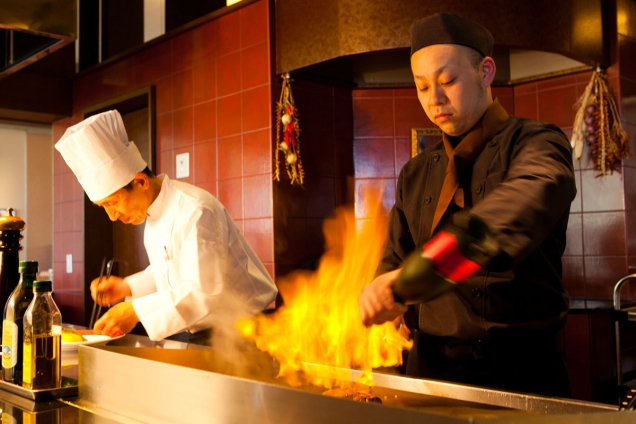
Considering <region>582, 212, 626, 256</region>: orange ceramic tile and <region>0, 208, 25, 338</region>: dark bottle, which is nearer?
<region>0, 208, 25, 338</region>: dark bottle

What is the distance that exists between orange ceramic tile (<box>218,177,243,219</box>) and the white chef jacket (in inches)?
68.1

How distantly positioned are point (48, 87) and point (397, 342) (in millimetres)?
5920

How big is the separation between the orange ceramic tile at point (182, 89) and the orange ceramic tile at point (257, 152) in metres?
0.85

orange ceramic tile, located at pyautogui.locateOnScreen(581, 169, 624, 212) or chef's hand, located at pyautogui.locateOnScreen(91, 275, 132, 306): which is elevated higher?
orange ceramic tile, located at pyautogui.locateOnScreen(581, 169, 624, 212)

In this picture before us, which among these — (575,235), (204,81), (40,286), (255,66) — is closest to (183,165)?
(204,81)

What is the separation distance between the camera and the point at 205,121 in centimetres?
498

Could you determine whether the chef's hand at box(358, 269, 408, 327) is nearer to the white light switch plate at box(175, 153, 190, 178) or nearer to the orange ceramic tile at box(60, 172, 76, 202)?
the white light switch plate at box(175, 153, 190, 178)

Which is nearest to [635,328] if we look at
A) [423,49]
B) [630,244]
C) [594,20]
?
[630,244]

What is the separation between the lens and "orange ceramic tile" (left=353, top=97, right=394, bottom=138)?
499 centimetres

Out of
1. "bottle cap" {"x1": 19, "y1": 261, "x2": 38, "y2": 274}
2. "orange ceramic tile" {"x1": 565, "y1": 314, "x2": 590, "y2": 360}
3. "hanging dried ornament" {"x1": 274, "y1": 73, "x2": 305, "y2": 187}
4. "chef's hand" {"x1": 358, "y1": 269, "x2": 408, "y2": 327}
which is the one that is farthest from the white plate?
"orange ceramic tile" {"x1": 565, "y1": 314, "x2": 590, "y2": 360}

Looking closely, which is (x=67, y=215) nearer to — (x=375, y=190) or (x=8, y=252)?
(x=375, y=190)

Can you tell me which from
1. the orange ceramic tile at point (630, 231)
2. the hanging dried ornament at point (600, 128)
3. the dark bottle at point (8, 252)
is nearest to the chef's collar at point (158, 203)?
the dark bottle at point (8, 252)

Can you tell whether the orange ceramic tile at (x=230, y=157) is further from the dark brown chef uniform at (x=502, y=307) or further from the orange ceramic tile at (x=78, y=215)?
the dark brown chef uniform at (x=502, y=307)

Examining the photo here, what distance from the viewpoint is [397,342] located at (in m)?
1.68
